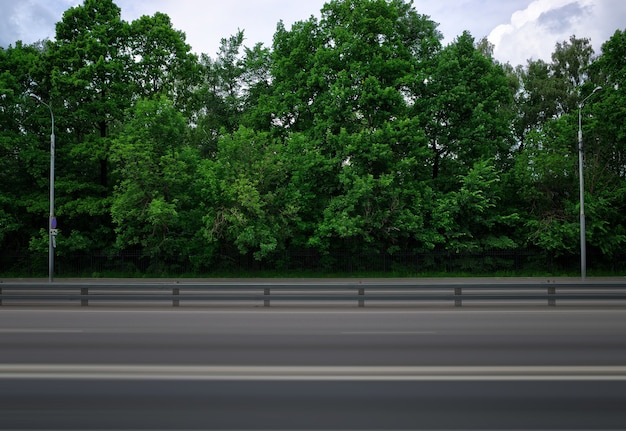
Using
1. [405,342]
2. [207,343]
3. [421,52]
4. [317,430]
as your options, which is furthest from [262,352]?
[421,52]

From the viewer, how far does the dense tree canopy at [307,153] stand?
87.8 ft

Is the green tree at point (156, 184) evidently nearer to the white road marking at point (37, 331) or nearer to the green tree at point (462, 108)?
the white road marking at point (37, 331)

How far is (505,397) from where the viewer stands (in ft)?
17.1

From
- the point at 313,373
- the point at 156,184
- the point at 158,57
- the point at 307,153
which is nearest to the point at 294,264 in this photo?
the point at 307,153

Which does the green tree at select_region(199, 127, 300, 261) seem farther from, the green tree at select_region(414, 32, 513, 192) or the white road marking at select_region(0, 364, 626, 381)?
the white road marking at select_region(0, 364, 626, 381)

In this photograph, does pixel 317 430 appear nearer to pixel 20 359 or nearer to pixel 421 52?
pixel 20 359

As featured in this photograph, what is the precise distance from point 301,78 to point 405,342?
24466 millimetres

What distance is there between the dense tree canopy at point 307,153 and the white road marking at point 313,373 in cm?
1883

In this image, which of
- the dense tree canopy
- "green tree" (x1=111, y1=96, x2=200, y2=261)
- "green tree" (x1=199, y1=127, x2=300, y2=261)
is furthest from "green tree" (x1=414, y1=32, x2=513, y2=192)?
"green tree" (x1=111, y1=96, x2=200, y2=261)

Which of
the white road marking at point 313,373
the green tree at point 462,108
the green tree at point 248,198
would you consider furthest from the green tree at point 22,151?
the white road marking at point 313,373

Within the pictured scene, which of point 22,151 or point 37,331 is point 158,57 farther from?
point 37,331

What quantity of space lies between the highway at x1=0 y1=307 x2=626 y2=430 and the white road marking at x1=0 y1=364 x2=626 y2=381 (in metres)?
0.03

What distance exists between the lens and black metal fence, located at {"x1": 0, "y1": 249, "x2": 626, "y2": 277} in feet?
91.2

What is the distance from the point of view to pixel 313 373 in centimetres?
626
